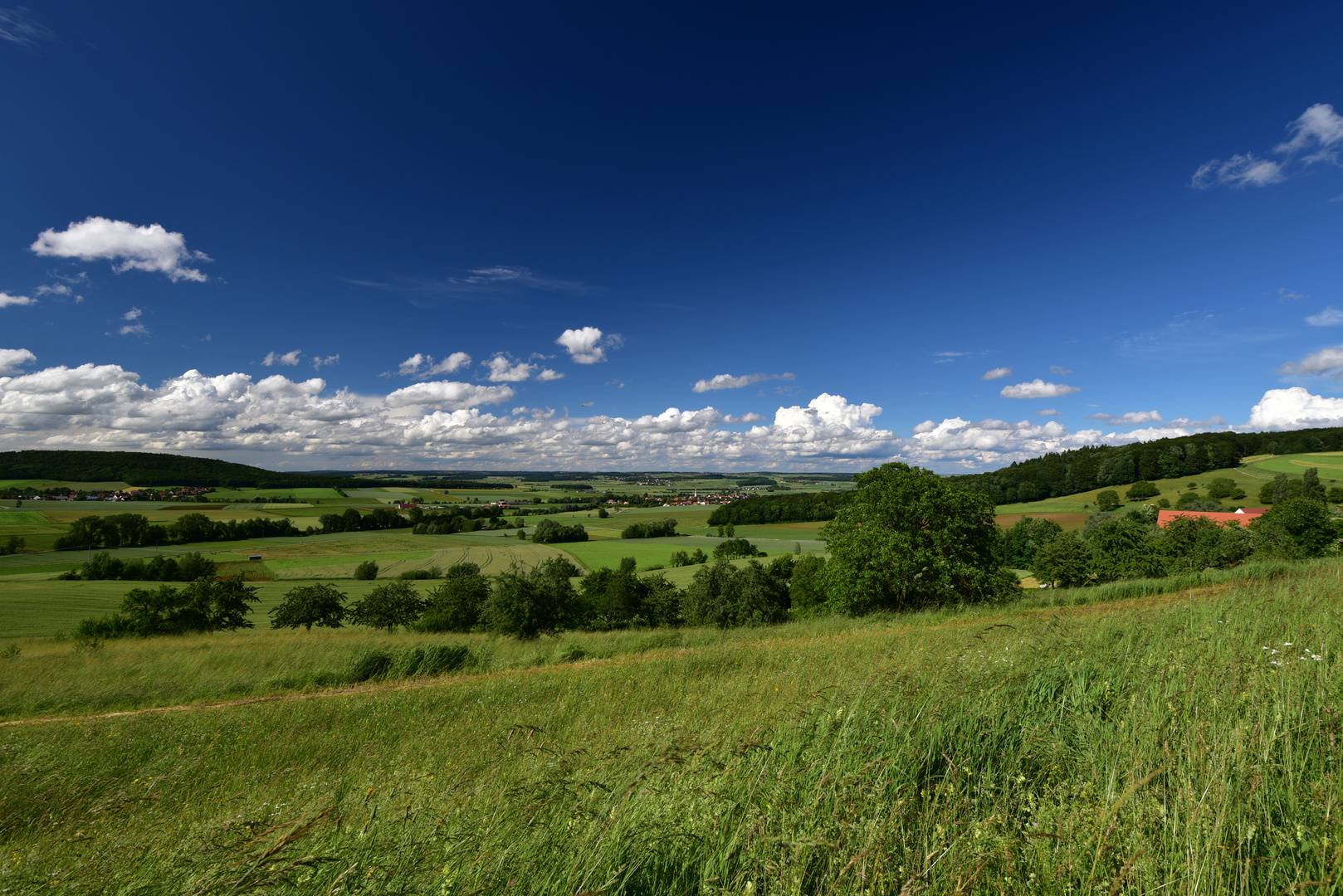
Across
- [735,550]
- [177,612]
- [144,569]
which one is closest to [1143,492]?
[735,550]

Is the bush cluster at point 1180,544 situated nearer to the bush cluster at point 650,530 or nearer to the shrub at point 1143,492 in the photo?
the shrub at point 1143,492

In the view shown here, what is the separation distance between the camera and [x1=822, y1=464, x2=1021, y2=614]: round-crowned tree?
22406mm

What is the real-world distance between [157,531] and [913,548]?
108 metres

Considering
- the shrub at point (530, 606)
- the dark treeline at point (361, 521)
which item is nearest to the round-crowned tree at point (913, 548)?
the shrub at point (530, 606)

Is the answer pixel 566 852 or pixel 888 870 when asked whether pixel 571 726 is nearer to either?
pixel 566 852

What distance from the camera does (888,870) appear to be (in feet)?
7.07

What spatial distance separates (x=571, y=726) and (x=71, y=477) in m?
181

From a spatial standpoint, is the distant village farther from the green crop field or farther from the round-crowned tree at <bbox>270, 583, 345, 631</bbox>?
the green crop field

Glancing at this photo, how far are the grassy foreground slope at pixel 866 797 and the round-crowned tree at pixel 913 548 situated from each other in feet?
53.2

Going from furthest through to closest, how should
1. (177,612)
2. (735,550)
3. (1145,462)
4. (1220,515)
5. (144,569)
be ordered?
1. (1145,462)
2. (735,550)
3. (1220,515)
4. (144,569)
5. (177,612)

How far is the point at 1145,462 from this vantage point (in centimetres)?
10025

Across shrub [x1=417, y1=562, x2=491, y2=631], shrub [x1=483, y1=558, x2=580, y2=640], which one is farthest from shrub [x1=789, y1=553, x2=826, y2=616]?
shrub [x1=417, y1=562, x2=491, y2=631]

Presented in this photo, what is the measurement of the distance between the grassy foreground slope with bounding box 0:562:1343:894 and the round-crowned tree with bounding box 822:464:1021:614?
53.2ft

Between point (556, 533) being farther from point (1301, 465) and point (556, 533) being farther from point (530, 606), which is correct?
point (1301, 465)
